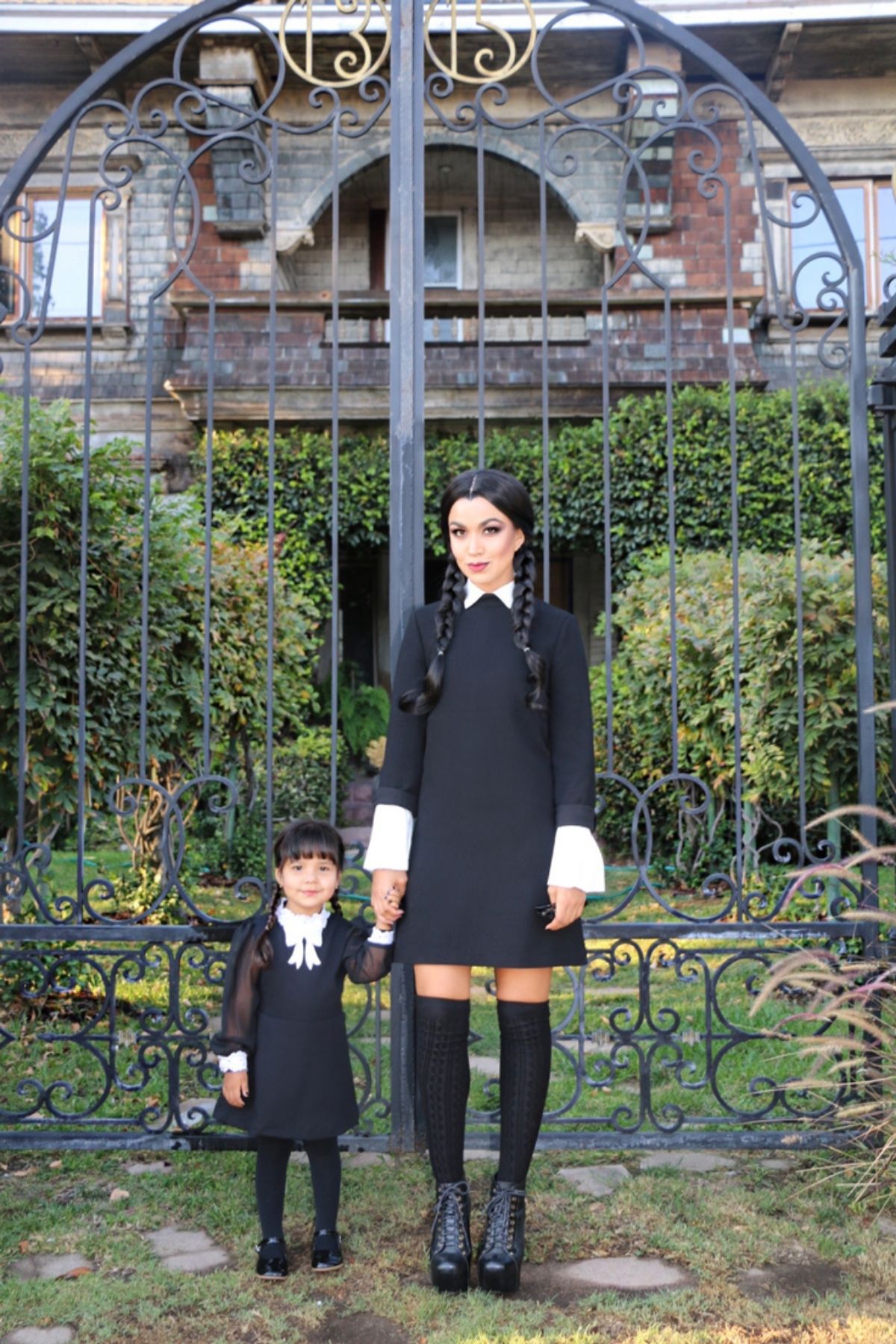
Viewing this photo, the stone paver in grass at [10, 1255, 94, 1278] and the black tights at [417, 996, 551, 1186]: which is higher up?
the black tights at [417, 996, 551, 1186]

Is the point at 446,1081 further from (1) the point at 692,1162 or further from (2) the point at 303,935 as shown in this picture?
(1) the point at 692,1162

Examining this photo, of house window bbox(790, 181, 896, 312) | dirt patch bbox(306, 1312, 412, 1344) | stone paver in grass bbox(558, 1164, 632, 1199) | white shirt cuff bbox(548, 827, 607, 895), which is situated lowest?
dirt patch bbox(306, 1312, 412, 1344)

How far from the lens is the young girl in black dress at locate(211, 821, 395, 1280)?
2.49 metres

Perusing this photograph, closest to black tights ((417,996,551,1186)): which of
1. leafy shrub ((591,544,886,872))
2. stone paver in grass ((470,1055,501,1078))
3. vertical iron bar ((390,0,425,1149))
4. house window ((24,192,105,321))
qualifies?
vertical iron bar ((390,0,425,1149))

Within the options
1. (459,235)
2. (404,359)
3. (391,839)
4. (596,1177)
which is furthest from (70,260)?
(596,1177)

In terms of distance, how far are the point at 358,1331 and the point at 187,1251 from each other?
0.55 metres

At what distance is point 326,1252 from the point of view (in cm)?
252

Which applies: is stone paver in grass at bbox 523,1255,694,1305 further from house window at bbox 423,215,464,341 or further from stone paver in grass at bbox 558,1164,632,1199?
house window at bbox 423,215,464,341

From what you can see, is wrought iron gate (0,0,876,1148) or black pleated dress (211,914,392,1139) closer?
black pleated dress (211,914,392,1139)

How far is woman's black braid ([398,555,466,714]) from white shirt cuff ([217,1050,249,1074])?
824 millimetres

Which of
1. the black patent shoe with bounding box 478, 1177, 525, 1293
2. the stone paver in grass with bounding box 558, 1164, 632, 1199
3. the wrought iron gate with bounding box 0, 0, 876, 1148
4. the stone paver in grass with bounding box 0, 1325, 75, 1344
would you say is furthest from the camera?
the wrought iron gate with bounding box 0, 0, 876, 1148

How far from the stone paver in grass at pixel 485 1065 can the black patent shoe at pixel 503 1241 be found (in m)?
1.35

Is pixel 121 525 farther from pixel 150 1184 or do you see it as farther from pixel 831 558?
pixel 831 558

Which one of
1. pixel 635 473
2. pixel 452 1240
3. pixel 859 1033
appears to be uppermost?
pixel 635 473
